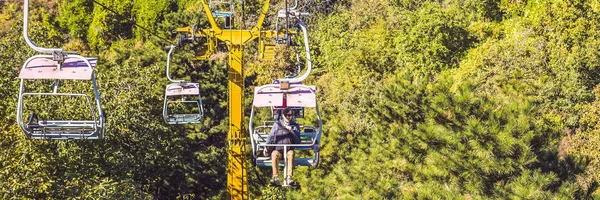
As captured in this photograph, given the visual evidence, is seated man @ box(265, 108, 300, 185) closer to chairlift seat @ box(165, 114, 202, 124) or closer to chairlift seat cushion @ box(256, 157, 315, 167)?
chairlift seat cushion @ box(256, 157, 315, 167)

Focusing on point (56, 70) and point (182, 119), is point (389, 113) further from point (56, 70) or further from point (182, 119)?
point (56, 70)

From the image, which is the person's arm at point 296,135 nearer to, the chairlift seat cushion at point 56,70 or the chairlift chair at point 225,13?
the chairlift seat cushion at point 56,70

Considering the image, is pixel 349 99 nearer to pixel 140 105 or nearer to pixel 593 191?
pixel 140 105

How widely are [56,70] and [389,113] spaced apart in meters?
9.88

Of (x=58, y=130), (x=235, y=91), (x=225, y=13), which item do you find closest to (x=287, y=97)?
(x=58, y=130)

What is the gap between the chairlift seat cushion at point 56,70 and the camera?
8875mm

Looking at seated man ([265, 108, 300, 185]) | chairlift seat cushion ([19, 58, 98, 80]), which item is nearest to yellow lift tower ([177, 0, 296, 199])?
seated man ([265, 108, 300, 185])

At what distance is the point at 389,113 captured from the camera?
56.6ft

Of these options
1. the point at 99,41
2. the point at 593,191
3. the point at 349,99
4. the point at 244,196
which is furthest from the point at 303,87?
the point at 99,41

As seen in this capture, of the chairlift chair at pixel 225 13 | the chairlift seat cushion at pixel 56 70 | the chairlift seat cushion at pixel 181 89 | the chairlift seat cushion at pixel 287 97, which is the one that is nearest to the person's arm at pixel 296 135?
the chairlift seat cushion at pixel 287 97

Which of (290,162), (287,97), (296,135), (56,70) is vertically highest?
(56,70)

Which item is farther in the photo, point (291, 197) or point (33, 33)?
point (33, 33)

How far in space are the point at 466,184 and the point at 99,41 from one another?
40938mm

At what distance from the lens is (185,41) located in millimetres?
15641
